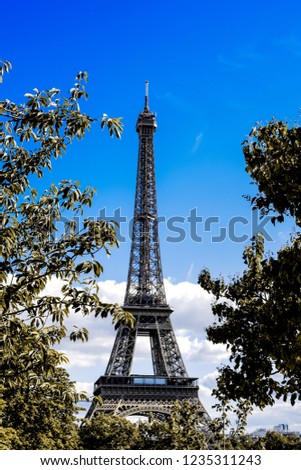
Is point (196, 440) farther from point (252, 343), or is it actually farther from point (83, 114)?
point (83, 114)

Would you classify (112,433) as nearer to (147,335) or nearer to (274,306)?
(147,335)

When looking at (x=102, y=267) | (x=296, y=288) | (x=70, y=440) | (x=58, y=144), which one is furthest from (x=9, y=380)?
(x=70, y=440)

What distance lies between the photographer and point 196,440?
1618 inches

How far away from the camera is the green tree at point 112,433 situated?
221 ft

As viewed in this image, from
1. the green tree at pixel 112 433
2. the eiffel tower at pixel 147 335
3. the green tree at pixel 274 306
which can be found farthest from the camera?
the eiffel tower at pixel 147 335

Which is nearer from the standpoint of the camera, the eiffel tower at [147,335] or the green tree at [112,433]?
the green tree at [112,433]

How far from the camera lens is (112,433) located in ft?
220

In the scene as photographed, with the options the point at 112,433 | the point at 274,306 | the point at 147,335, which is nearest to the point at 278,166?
the point at 274,306

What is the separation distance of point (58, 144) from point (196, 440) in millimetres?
34832

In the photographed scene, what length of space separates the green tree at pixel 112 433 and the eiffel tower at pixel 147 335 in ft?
15.4

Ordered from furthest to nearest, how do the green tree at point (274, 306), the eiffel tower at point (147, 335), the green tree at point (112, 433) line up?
the eiffel tower at point (147, 335) < the green tree at point (112, 433) < the green tree at point (274, 306)

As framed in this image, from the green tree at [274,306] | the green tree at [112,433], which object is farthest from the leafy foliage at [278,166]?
the green tree at [112,433]

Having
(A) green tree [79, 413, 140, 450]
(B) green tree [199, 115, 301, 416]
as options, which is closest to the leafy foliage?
(B) green tree [199, 115, 301, 416]

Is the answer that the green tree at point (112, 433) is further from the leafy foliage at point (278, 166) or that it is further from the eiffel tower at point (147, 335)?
the leafy foliage at point (278, 166)
